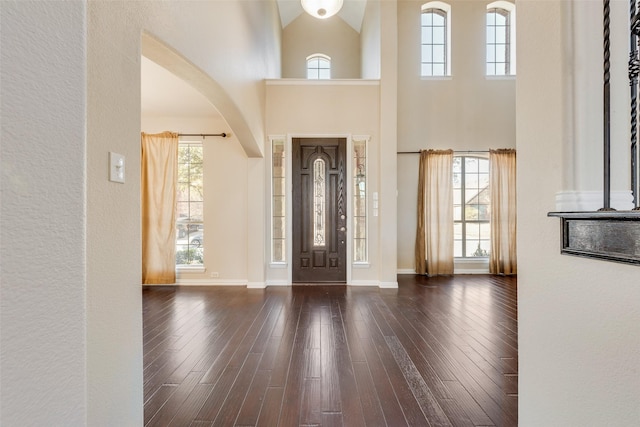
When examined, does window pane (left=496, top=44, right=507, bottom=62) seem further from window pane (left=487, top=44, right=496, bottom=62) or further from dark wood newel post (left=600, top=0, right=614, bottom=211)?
dark wood newel post (left=600, top=0, right=614, bottom=211)

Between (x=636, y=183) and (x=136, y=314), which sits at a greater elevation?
(x=636, y=183)

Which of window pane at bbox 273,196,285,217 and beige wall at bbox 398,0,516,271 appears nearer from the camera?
window pane at bbox 273,196,285,217

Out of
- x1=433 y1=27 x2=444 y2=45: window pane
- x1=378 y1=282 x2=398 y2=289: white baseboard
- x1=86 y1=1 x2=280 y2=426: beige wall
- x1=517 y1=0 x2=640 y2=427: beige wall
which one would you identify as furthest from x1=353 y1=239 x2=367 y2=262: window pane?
x1=433 y1=27 x2=444 y2=45: window pane

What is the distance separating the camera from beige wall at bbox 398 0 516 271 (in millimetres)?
5754

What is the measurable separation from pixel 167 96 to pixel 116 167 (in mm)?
3206

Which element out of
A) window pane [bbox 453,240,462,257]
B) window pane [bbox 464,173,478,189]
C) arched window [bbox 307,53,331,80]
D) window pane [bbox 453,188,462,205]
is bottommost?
window pane [bbox 453,240,462,257]

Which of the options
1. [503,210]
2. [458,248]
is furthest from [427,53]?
[458,248]

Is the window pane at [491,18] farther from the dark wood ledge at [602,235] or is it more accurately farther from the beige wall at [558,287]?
the dark wood ledge at [602,235]

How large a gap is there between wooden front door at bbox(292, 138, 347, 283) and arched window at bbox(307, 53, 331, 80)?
2.88m

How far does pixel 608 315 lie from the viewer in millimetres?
919

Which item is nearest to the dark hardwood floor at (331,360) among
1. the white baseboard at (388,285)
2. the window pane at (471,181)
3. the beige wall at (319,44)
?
the white baseboard at (388,285)

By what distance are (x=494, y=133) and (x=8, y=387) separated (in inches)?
262

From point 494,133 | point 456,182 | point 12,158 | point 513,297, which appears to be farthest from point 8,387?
point 494,133

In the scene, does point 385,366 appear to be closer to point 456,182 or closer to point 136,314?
point 136,314
